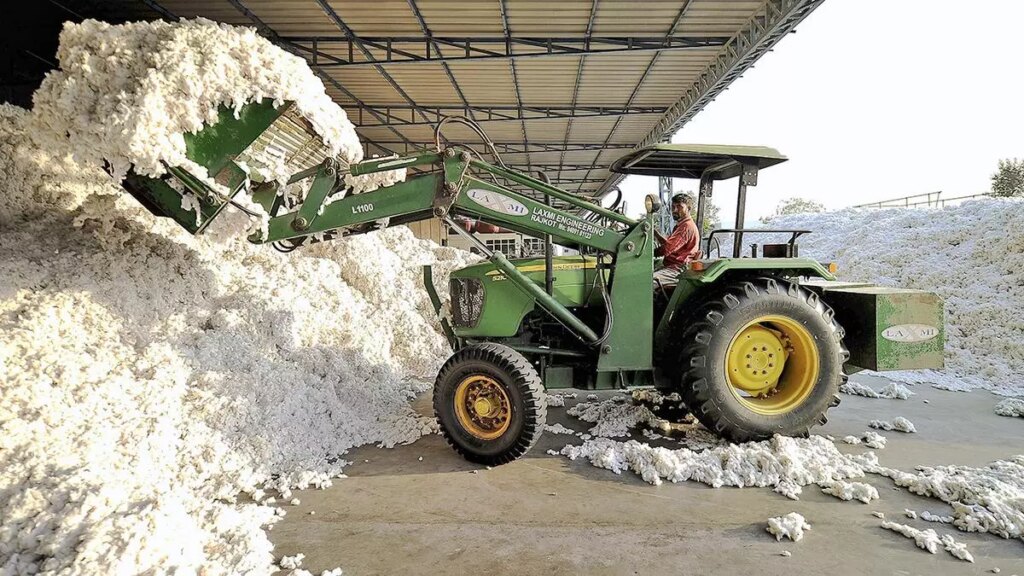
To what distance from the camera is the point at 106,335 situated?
152 inches

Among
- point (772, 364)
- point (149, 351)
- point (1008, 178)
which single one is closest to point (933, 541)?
point (772, 364)

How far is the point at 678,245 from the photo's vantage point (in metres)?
4.45

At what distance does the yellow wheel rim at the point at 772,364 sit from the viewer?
4.01m

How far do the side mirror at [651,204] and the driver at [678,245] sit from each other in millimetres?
308

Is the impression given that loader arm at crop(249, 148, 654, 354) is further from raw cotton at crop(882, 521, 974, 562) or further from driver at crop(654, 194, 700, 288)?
raw cotton at crop(882, 521, 974, 562)

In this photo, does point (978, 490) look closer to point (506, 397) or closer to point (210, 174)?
point (506, 397)

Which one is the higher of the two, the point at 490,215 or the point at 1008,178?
the point at 1008,178

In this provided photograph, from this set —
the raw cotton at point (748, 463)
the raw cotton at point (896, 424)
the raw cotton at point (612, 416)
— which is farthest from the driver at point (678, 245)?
the raw cotton at point (896, 424)

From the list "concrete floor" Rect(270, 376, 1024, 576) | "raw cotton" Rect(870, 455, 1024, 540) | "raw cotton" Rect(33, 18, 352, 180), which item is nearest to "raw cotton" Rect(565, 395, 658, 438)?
"concrete floor" Rect(270, 376, 1024, 576)

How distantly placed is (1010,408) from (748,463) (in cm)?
311

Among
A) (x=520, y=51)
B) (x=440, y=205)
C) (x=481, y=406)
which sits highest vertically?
(x=520, y=51)

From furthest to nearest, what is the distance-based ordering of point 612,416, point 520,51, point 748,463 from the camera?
point 520,51, point 612,416, point 748,463

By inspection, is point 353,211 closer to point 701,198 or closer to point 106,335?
point 106,335

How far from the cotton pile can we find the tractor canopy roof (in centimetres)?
240
